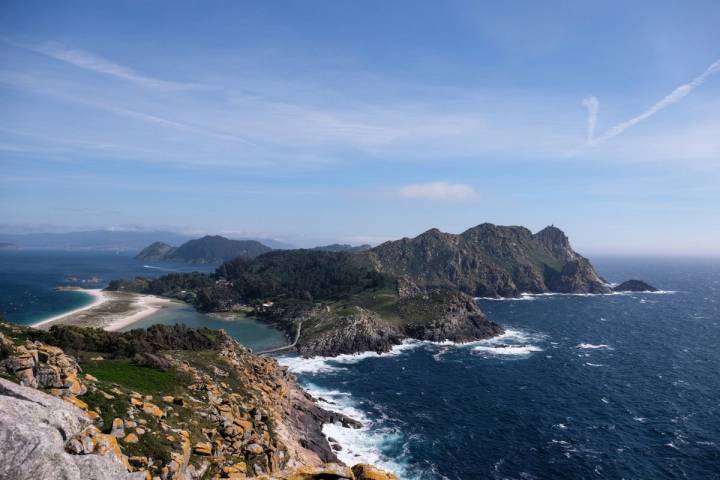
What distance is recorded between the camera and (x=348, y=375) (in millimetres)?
108250

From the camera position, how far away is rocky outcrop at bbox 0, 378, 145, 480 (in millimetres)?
18453

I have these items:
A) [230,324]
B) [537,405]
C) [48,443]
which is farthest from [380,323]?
[48,443]

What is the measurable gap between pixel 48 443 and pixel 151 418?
18962 millimetres

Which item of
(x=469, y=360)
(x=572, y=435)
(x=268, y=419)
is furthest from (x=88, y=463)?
(x=469, y=360)

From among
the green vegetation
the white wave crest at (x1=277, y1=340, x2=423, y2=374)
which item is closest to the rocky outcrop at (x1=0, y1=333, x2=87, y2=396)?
the green vegetation

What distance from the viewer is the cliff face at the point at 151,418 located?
20.3 metres

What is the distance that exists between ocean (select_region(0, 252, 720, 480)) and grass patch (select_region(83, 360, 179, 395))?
29.8m

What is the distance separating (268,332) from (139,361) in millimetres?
106036

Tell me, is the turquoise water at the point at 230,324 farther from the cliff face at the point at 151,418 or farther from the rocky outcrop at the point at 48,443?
the rocky outcrop at the point at 48,443

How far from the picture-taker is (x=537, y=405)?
84250mm

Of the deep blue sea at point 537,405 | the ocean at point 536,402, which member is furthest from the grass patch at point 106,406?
the ocean at point 536,402

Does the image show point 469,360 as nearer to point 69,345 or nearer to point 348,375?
point 348,375

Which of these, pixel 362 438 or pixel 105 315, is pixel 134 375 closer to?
pixel 362 438

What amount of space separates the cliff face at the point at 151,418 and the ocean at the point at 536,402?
51.0 ft
